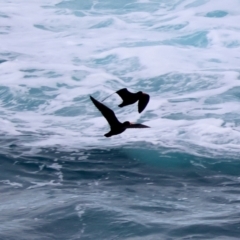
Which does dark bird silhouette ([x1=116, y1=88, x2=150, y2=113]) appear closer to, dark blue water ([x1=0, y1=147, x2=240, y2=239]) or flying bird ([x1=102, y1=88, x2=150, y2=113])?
flying bird ([x1=102, y1=88, x2=150, y2=113])

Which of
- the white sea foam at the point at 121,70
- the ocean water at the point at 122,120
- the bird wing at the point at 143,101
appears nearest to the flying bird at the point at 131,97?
the bird wing at the point at 143,101

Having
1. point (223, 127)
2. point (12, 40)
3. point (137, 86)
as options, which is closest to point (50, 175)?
point (223, 127)

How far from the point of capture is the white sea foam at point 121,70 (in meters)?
18.6

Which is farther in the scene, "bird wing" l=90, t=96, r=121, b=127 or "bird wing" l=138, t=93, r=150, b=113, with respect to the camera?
"bird wing" l=138, t=93, r=150, b=113

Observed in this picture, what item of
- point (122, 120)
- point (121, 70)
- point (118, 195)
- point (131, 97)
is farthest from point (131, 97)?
point (121, 70)

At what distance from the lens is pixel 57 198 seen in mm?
12109

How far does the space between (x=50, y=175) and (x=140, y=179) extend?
1.88 m

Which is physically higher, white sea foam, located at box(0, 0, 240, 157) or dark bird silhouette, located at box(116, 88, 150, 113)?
dark bird silhouette, located at box(116, 88, 150, 113)

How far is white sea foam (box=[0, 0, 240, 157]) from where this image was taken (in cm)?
1862

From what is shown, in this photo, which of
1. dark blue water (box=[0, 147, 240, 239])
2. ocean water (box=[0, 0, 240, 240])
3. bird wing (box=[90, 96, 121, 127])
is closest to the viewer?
bird wing (box=[90, 96, 121, 127])

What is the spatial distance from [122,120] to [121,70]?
7523 mm

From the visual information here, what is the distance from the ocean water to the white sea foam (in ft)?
0.20

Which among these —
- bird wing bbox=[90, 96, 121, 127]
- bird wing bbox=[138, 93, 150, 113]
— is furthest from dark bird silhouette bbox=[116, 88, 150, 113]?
bird wing bbox=[90, 96, 121, 127]

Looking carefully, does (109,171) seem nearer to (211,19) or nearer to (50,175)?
(50,175)
